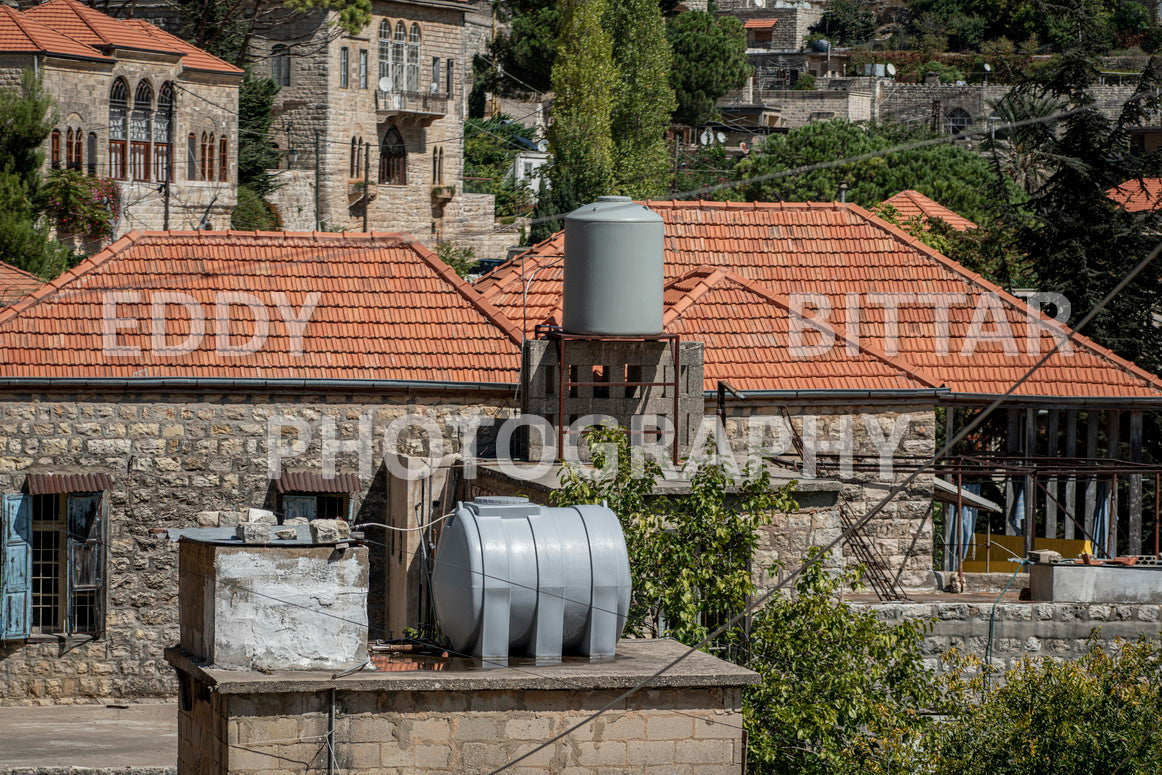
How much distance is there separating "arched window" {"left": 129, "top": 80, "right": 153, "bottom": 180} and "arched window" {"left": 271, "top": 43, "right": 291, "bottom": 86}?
14.3 m

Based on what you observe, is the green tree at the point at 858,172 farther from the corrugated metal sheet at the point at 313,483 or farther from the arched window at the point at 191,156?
the corrugated metal sheet at the point at 313,483

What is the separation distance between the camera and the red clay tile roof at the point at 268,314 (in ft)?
61.0

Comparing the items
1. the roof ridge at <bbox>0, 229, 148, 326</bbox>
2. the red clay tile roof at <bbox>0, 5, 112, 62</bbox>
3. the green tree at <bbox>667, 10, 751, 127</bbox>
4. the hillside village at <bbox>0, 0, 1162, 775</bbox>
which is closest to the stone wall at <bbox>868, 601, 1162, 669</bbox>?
the hillside village at <bbox>0, 0, 1162, 775</bbox>

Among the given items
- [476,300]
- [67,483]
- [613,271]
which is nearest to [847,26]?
[476,300]

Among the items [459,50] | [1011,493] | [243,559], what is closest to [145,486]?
[243,559]

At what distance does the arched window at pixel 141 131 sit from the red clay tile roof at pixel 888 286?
70.1ft

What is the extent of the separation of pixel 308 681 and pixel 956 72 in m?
79.9

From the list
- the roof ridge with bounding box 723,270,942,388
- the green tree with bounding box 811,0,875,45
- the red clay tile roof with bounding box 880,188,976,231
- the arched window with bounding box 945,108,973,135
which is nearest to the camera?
the roof ridge with bounding box 723,270,942,388

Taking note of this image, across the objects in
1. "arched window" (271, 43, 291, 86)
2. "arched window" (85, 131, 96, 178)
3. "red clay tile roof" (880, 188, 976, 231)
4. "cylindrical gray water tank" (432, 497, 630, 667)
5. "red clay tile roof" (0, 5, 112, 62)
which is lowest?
"cylindrical gray water tank" (432, 497, 630, 667)

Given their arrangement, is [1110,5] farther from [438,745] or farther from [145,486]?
[438,745]

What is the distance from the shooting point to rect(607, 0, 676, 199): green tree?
59531 mm

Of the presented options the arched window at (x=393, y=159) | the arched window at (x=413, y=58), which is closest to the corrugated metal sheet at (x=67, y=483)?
the arched window at (x=393, y=159)

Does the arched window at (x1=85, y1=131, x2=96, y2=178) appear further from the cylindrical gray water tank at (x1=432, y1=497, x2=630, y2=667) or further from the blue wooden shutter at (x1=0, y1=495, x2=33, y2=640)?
the cylindrical gray water tank at (x1=432, y1=497, x2=630, y2=667)

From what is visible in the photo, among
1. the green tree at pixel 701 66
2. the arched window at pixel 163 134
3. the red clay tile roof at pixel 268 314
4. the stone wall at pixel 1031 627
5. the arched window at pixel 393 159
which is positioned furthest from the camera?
the green tree at pixel 701 66
